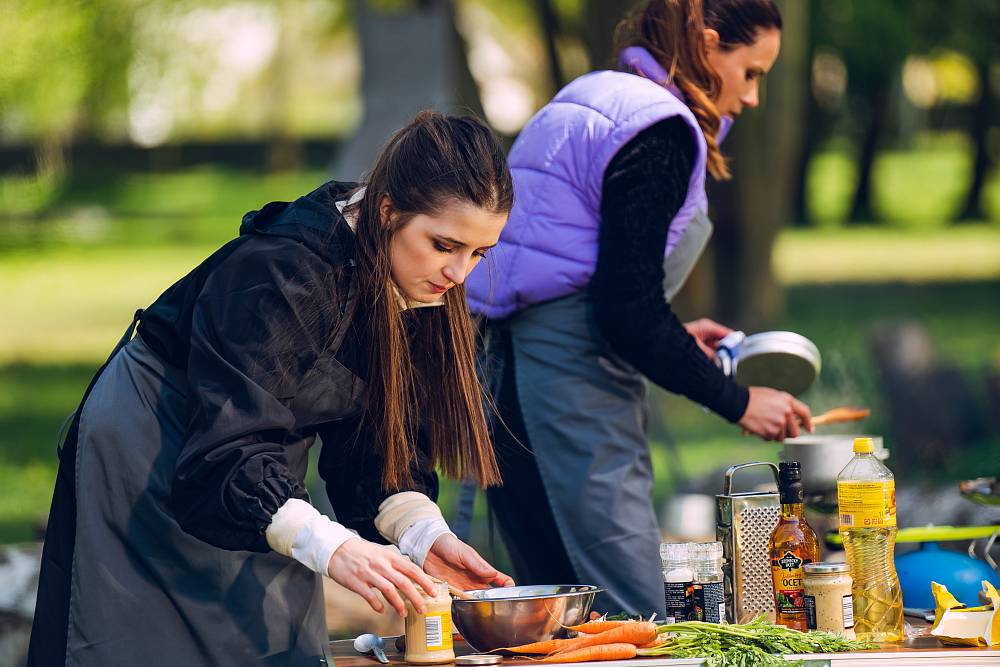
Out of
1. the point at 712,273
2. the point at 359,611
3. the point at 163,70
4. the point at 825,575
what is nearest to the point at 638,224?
the point at 825,575

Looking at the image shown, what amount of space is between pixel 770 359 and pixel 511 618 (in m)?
1.25

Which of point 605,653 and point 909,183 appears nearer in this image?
point 605,653

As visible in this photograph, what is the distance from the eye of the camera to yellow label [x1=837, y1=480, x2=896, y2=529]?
8.65 ft

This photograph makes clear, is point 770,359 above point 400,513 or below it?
above

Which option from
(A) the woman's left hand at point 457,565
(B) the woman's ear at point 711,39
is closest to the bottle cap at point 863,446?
(A) the woman's left hand at point 457,565

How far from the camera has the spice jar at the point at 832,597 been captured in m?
2.57

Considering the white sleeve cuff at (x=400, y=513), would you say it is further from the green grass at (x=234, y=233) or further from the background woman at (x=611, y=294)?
the green grass at (x=234, y=233)

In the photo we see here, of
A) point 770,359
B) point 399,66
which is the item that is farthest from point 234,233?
point 770,359

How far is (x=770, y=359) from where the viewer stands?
353 centimetres

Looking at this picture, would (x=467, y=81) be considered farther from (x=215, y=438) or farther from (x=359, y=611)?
(x=215, y=438)

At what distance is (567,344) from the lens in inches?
132

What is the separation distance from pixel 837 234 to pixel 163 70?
37.6ft

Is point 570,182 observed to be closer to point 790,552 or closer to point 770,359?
point 770,359

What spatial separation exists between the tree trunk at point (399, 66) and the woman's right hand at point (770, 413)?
5.48m
